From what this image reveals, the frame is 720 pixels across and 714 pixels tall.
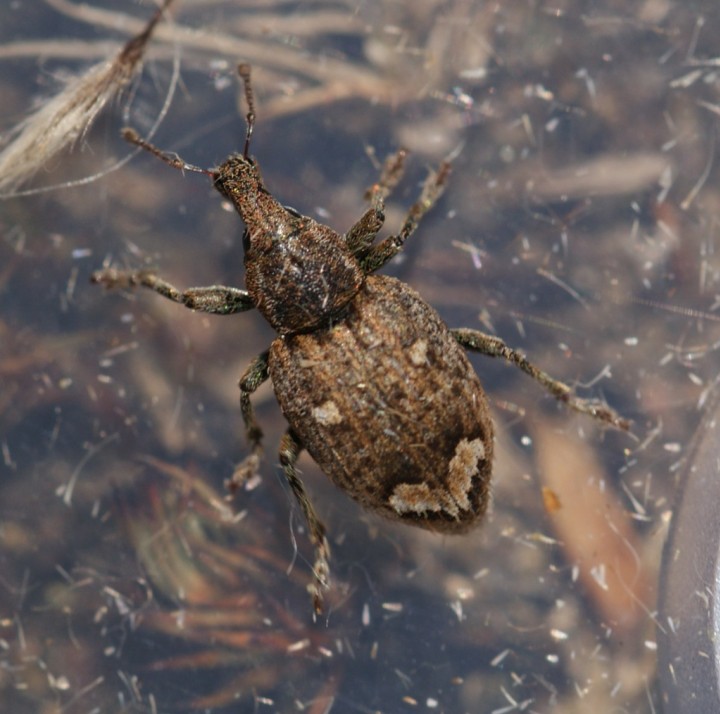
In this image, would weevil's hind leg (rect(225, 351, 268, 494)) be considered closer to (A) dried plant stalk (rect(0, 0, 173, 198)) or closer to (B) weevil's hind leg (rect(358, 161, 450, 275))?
(B) weevil's hind leg (rect(358, 161, 450, 275))

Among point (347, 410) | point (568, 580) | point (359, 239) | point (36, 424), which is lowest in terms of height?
point (568, 580)

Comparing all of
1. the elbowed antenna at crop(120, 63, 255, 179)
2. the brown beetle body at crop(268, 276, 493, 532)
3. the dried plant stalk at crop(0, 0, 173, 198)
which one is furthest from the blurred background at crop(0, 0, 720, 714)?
the brown beetle body at crop(268, 276, 493, 532)

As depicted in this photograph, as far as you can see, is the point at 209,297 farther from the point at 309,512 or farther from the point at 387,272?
the point at 309,512

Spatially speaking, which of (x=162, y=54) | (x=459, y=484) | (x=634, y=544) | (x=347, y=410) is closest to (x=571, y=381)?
(x=634, y=544)

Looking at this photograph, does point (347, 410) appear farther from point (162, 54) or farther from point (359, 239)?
point (162, 54)

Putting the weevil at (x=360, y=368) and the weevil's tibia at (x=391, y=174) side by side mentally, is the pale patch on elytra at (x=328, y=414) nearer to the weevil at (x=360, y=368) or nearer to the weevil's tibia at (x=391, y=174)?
the weevil at (x=360, y=368)
